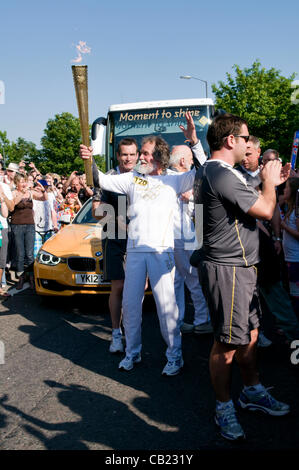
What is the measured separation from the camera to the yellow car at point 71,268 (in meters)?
5.93

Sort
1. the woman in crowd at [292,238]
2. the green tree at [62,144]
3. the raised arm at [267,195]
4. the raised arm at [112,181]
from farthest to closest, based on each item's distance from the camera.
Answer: the green tree at [62,144] → the woman in crowd at [292,238] → the raised arm at [112,181] → the raised arm at [267,195]

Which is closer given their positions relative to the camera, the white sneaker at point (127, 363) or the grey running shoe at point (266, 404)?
the grey running shoe at point (266, 404)

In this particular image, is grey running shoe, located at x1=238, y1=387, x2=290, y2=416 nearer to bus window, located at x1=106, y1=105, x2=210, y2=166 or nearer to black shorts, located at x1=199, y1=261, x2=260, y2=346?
black shorts, located at x1=199, y1=261, x2=260, y2=346

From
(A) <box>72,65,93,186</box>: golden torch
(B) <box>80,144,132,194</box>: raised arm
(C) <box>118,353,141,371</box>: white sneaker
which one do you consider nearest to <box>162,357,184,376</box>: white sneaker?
(C) <box>118,353,141,371</box>: white sneaker

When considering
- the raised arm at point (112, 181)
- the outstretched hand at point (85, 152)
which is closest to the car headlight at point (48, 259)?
the raised arm at point (112, 181)

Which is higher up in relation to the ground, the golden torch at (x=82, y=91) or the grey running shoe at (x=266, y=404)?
the golden torch at (x=82, y=91)

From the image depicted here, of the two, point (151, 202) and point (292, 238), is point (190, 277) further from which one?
point (151, 202)

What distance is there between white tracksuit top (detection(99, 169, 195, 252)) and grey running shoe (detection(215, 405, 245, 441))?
147cm

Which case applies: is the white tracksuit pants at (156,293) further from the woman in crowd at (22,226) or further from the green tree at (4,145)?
the green tree at (4,145)

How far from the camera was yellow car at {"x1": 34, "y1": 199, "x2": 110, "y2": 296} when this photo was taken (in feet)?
19.5

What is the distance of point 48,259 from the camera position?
6160 millimetres

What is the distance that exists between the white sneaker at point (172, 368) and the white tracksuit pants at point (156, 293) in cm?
4
